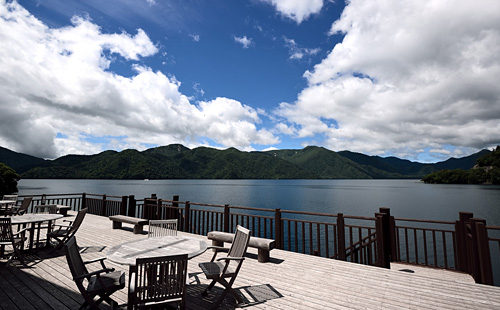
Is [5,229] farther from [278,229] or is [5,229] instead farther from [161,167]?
[161,167]

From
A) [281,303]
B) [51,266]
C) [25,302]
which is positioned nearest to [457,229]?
[281,303]

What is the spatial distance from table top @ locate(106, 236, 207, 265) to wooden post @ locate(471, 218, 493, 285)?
14.9ft

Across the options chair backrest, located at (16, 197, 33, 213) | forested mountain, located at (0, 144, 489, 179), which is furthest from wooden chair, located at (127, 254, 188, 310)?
forested mountain, located at (0, 144, 489, 179)

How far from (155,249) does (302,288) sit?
2337mm

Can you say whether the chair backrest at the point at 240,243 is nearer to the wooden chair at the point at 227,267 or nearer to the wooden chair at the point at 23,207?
the wooden chair at the point at 227,267

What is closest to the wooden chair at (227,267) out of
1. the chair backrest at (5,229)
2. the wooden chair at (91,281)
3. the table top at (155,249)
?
the table top at (155,249)

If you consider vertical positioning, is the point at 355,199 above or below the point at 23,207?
below

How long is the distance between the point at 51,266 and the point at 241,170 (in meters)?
171

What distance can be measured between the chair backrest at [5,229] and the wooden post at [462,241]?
29.6 ft

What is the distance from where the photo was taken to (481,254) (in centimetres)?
406

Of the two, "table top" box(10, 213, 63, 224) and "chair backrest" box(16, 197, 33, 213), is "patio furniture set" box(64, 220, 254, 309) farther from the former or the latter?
"chair backrest" box(16, 197, 33, 213)

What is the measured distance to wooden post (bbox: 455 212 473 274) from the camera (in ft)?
16.0

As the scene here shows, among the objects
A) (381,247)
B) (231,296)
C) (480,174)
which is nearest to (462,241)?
(381,247)

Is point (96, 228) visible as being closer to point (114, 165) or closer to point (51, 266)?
point (51, 266)
